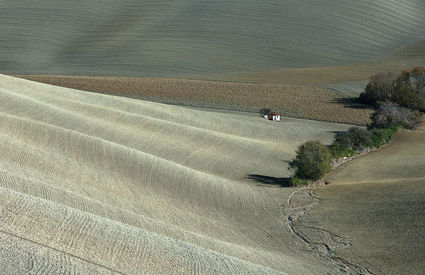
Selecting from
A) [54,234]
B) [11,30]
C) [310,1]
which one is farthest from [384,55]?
[54,234]

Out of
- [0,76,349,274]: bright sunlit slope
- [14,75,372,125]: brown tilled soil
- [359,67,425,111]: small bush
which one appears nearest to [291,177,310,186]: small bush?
[0,76,349,274]: bright sunlit slope

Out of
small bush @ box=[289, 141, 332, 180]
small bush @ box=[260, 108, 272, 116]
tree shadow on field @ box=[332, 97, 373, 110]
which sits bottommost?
small bush @ box=[260, 108, 272, 116]

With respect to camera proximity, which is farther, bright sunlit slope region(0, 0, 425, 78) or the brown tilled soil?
bright sunlit slope region(0, 0, 425, 78)

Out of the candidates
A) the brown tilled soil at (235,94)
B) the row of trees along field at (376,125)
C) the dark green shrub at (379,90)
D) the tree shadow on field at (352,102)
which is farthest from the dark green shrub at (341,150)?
the tree shadow on field at (352,102)

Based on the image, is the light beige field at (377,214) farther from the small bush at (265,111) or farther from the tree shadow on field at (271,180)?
the small bush at (265,111)

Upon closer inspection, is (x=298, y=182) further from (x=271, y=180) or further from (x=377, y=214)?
(x=377, y=214)

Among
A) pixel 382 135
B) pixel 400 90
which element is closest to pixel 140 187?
pixel 382 135

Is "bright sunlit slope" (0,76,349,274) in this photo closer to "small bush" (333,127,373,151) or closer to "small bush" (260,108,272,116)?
"small bush" (333,127,373,151)
